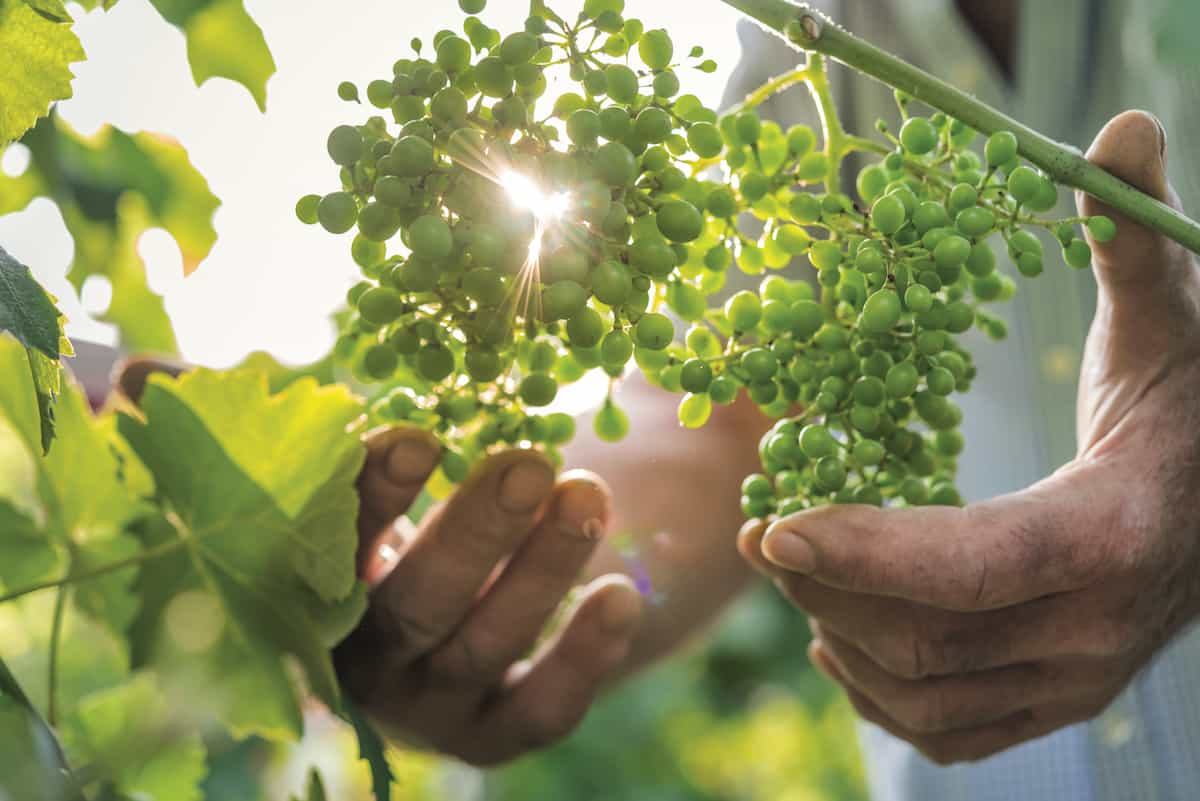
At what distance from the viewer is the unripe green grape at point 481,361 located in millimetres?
404

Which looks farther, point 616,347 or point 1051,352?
point 1051,352

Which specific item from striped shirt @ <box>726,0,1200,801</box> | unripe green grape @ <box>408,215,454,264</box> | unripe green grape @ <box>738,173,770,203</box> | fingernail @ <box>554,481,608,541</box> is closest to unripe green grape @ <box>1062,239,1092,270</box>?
unripe green grape @ <box>738,173,770,203</box>

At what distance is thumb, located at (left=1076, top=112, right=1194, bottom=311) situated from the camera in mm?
400

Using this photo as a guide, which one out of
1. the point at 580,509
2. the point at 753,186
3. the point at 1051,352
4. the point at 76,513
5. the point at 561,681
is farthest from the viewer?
the point at 1051,352

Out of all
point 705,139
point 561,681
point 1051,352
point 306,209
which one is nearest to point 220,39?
point 306,209

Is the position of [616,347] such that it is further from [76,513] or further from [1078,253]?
[76,513]

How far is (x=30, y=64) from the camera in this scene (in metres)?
0.35

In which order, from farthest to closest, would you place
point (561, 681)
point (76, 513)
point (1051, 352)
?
point (1051, 352) → point (561, 681) → point (76, 513)

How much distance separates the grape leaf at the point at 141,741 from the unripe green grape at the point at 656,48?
38cm

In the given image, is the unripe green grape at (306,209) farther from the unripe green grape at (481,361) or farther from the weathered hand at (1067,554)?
the weathered hand at (1067,554)

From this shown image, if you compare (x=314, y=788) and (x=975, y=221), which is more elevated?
(x=975, y=221)

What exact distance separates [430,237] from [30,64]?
0.13 metres

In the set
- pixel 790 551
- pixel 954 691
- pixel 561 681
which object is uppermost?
pixel 790 551

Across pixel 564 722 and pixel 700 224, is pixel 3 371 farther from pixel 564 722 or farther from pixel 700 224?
pixel 564 722
